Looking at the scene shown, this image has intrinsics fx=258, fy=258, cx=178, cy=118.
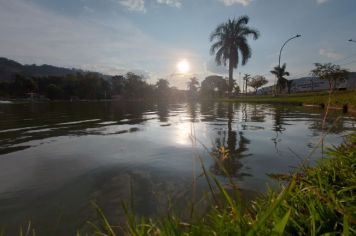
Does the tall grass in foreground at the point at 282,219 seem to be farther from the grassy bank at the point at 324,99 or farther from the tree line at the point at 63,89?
the tree line at the point at 63,89

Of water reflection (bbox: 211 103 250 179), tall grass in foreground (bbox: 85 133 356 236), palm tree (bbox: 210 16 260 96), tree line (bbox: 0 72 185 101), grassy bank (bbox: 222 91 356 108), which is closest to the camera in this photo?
tall grass in foreground (bbox: 85 133 356 236)

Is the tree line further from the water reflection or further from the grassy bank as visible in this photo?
the water reflection

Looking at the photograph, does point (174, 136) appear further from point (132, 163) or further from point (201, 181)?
point (201, 181)

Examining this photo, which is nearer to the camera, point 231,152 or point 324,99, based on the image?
point 231,152

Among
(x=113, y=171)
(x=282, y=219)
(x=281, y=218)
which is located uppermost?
(x=282, y=219)

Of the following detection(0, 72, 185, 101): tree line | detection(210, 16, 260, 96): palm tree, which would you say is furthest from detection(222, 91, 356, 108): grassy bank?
detection(0, 72, 185, 101): tree line

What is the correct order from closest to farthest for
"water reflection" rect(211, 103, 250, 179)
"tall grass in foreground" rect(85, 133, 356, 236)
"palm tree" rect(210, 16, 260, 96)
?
"tall grass in foreground" rect(85, 133, 356, 236), "water reflection" rect(211, 103, 250, 179), "palm tree" rect(210, 16, 260, 96)

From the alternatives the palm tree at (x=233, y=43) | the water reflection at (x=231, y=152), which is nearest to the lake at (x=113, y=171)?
the water reflection at (x=231, y=152)

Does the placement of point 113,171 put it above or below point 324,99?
below

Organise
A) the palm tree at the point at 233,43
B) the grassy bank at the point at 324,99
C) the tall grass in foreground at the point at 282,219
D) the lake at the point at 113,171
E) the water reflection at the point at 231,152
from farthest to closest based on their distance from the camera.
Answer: the palm tree at the point at 233,43 → the grassy bank at the point at 324,99 → the water reflection at the point at 231,152 → the lake at the point at 113,171 → the tall grass in foreground at the point at 282,219

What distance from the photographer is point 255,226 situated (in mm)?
929

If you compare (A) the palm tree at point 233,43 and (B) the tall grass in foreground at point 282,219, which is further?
(A) the palm tree at point 233,43

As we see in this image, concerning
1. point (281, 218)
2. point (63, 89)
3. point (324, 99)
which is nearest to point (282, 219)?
point (281, 218)

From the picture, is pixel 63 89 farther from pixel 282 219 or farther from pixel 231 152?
pixel 282 219
